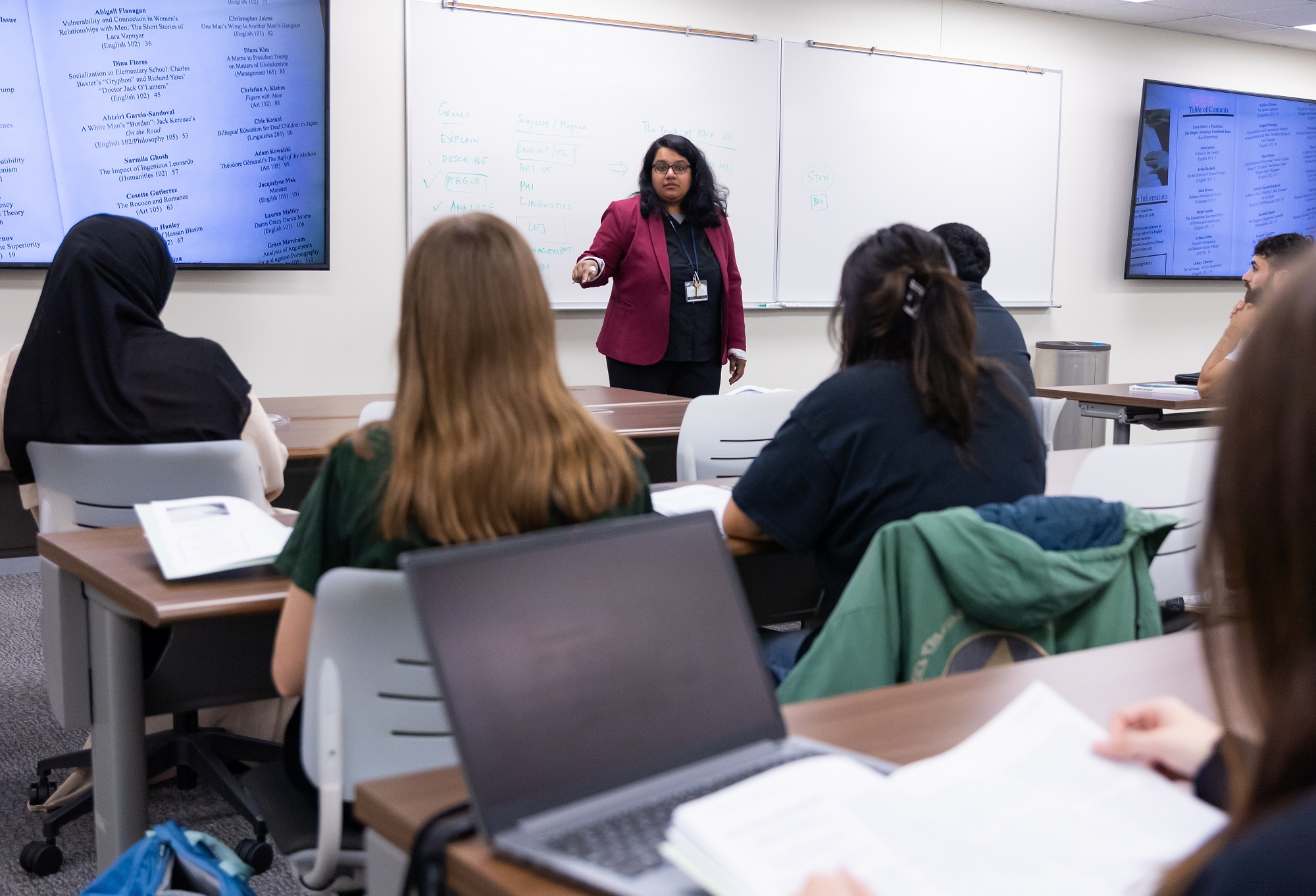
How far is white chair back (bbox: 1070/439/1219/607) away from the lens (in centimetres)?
216

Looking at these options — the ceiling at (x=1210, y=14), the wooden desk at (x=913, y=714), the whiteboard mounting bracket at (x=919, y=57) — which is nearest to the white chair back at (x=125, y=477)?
the wooden desk at (x=913, y=714)

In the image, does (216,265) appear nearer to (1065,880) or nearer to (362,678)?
(362,678)

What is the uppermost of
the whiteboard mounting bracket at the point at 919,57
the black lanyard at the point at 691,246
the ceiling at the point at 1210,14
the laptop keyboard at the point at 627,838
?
the ceiling at the point at 1210,14

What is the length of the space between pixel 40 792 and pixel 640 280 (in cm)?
291

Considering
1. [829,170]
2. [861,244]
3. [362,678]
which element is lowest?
[362,678]

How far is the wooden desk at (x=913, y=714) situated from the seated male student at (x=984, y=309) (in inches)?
77.7

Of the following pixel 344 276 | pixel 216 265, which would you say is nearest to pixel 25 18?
pixel 216 265

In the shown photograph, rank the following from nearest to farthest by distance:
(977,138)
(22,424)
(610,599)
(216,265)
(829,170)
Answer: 1. (610,599)
2. (22,424)
3. (216,265)
4. (829,170)
5. (977,138)

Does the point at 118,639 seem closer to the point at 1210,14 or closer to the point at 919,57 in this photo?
the point at 919,57

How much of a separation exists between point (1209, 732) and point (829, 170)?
538cm

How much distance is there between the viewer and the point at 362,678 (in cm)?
137

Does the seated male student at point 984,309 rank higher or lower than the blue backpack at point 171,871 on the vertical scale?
Result: higher

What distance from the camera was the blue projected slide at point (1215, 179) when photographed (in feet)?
22.9

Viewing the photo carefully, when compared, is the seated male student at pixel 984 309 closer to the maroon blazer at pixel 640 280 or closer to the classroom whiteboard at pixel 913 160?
the maroon blazer at pixel 640 280
